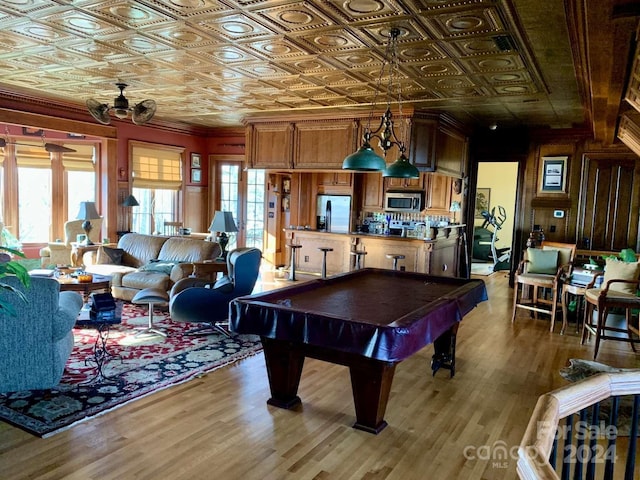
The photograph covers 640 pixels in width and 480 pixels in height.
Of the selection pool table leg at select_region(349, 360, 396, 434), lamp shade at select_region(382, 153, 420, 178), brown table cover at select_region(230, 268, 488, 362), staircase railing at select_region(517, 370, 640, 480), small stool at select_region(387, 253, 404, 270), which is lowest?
pool table leg at select_region(349, 360, 396, 434)

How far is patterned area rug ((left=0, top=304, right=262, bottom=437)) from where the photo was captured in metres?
3.37

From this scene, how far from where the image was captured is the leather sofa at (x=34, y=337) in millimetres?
3428

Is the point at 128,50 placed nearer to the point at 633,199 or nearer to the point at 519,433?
the point at 519,433

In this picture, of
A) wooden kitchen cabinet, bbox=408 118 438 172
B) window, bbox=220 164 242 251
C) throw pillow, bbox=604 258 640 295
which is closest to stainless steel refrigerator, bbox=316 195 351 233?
window, bbox=220 164 242 251

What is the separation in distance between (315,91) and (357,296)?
11.5ft

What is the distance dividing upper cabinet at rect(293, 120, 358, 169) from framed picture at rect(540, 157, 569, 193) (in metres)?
3.72

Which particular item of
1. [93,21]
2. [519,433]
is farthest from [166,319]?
[519,433]

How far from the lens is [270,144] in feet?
29.5

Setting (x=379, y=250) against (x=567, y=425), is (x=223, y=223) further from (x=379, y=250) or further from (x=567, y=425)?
(x=567, y=425)

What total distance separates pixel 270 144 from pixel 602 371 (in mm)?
6565

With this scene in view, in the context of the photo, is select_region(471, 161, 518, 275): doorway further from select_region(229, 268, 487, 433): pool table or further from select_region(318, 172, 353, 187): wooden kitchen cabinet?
select_region(229, 268, 487, 433): pool table

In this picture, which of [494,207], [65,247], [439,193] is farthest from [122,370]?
[494,207]

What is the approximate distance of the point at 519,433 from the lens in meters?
3.35

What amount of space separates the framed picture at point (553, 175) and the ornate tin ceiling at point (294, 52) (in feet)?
4.54
